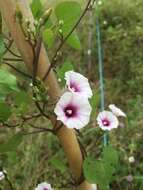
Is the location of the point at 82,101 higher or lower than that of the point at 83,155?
higher

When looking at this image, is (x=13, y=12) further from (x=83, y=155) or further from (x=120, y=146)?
(x=120, y=146)

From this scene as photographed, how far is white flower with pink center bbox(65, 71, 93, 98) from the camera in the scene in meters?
0.87

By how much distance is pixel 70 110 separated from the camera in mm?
875

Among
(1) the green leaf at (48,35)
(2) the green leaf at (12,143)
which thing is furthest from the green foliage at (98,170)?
(1) the green leaf at (48,35)

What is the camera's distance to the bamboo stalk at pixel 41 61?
885 millimetres

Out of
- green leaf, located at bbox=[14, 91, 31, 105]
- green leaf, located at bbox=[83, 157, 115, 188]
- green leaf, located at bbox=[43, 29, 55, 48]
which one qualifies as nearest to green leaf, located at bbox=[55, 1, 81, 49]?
green leaf, located at bbox=[43, 29, 55, 48]

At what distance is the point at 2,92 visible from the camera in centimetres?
85

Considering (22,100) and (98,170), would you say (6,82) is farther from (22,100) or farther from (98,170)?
(98,170)

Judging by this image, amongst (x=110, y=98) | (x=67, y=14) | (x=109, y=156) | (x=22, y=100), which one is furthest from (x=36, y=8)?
(x=110, y=98)

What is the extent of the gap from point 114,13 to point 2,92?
285cm

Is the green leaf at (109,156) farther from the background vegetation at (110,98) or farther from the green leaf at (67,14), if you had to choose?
the green leaf at (67,14)

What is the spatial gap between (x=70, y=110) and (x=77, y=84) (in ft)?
0.16

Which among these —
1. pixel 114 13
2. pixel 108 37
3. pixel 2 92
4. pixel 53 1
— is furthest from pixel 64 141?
pixel 114 13

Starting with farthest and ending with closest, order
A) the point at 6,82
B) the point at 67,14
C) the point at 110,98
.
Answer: the point at 110,98 < the point at 67,14 < the point at 6,82
